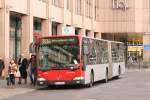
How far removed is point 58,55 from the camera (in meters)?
27.5

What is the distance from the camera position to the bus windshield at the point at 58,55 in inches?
1079

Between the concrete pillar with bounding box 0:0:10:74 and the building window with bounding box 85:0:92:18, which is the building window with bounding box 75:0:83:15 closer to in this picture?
the building window with bounding box 85:0:92:18

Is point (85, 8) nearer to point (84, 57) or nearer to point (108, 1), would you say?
point (108, 1)

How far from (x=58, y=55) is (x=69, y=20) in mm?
28737

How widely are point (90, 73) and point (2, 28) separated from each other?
10.4 m

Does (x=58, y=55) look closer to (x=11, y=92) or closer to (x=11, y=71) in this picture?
(x=11, y=71)

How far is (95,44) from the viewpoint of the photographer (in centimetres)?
3108

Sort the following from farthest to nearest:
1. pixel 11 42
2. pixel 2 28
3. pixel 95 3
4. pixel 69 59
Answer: pixel 95 3 < pixel 11 42 < pixel 2 28 < pixel 69 59

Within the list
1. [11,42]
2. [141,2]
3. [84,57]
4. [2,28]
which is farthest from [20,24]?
[141,2]

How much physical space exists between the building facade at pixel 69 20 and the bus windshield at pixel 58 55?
32.7 ft

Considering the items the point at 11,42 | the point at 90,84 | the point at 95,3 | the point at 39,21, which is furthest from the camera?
the point at 95,3

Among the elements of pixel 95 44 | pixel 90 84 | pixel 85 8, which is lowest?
pixel 90 84

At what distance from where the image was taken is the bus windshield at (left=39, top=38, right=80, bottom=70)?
27406 mm

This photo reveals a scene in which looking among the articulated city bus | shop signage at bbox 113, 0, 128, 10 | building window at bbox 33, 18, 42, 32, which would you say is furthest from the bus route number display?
shop signage at bbox 113, 0, 128, 10
